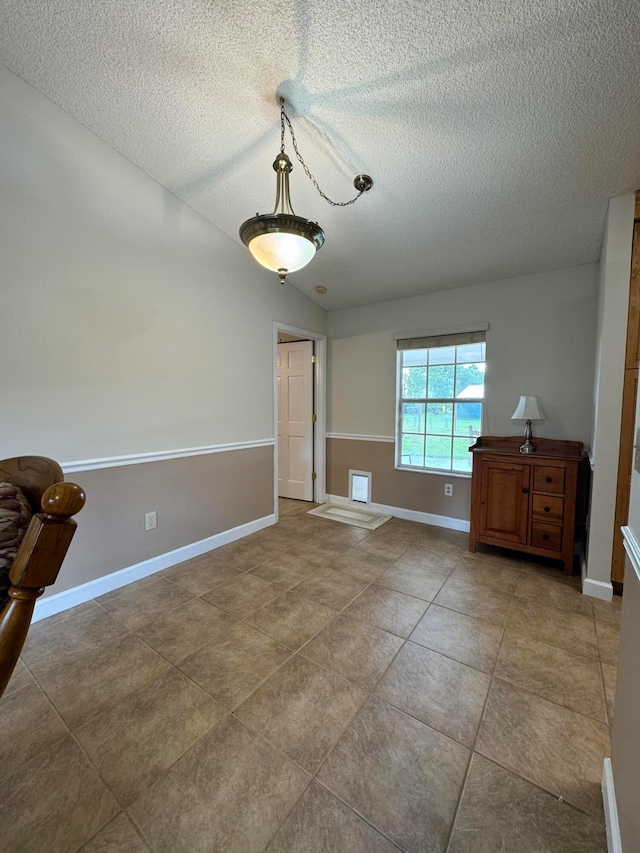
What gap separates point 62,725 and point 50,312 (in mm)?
2008

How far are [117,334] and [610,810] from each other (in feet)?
9.97

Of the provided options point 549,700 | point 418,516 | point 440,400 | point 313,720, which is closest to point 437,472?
point 418,516

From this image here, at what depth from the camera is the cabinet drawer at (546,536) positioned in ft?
8.20

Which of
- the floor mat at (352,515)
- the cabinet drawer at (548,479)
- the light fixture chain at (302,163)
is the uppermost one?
the light fixture chain at (302,163)

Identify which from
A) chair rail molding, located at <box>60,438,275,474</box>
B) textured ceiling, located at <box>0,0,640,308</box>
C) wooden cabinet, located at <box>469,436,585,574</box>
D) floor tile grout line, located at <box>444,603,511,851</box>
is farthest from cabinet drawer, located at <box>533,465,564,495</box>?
chair rail molding, located at <box>60,438,275,474</box>

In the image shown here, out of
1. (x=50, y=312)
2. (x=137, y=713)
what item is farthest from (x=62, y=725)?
(x=50, y=312)

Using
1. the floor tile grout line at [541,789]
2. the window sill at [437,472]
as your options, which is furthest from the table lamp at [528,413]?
the floor tile grout line at [541,789]

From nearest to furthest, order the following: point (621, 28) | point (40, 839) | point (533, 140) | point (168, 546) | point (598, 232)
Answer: point (40, 839) < point (621, 28) < point (533, 140) < point (598, 232) < point (168, 546)

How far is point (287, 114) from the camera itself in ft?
6.01

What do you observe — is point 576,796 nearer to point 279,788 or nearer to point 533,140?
point 279,788

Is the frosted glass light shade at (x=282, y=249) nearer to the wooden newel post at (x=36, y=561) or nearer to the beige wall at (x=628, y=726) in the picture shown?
the wooden newel post at (x=36, y=561)

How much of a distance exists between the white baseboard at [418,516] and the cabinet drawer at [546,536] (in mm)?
741

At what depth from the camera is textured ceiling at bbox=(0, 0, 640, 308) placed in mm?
1386

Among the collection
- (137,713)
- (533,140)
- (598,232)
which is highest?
(533,140)
